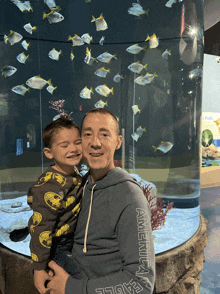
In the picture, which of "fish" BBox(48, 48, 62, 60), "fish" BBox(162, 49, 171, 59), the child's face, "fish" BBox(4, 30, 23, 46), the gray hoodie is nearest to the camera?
the gray hoodie

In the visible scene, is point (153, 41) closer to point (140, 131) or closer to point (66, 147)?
point (140, 131)

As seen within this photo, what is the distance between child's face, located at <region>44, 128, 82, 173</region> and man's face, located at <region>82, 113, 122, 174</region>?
27 cm

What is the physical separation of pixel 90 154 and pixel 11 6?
388 cm

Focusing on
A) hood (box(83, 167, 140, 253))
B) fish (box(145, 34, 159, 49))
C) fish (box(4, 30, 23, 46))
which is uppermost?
fish (box(145, 34, 159, 49))

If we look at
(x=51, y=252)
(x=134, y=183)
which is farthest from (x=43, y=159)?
(x=134, y=183)

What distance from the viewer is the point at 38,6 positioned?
395 cm

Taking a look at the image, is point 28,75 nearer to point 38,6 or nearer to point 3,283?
point 38,6

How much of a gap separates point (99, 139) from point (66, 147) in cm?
36

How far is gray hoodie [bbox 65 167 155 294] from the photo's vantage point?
2.70ft

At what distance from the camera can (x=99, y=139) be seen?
1.08m

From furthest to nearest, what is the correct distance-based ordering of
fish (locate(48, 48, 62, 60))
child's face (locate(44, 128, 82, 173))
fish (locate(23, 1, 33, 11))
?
fish (locate(48, 48, 62, 60))
fish (locate(23, 1, 33, 11))
child's face (locate(44, 128, 82, 173))

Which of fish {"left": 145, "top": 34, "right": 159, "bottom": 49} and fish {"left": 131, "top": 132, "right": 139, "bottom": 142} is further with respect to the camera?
fish {"left": 131, "top": 132, "right": 139, "bottom": 142}

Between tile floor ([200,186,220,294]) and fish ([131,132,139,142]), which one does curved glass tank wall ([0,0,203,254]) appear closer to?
fish ([131,132,139,142])

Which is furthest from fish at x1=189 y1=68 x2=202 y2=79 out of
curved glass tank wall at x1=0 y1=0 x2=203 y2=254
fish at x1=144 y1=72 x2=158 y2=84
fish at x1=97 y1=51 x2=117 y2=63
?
fish at x1=97 y1=51 x2=117 y2=63
